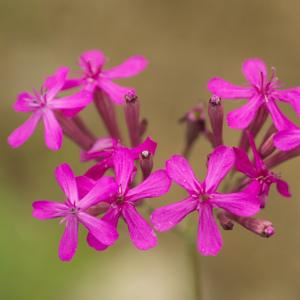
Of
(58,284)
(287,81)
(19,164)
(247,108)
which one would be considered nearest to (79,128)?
(247,108)

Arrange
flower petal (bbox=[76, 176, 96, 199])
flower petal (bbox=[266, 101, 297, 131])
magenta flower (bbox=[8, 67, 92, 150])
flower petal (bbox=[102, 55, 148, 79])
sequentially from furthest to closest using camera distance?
flower petal (bbox=[102, 55, 148, 79]), magenta flower (bbox=[8, 67, 92, 150]), flower petal (bbox=[266, 101, 297, 131]), flower petal (bbox=[76, 176, 96, 199])

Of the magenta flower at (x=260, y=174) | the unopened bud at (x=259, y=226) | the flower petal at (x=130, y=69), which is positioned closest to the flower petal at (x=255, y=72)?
the magenta flower at (x=260, y=174)

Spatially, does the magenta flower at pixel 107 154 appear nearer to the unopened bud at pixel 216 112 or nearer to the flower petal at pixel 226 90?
the unopened bud at pixel 216 112

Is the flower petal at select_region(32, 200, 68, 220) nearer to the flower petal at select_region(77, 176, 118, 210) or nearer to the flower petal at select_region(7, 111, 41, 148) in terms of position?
the flower petal at select_region(77, 176, 118, 210)

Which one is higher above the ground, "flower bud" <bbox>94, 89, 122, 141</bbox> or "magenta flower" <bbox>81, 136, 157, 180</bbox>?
"flower bud" <bbox>94, 89, 122, 141</bbox>

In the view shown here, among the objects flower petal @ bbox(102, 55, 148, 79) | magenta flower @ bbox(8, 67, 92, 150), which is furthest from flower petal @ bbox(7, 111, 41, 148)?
flower petal @ bbox(102, 55, 148, 79)

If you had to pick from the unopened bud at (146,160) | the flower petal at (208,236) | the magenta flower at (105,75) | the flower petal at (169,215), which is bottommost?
the flower petal at (208,236)
